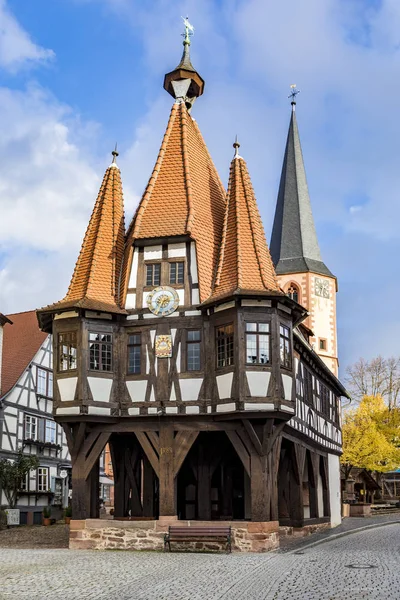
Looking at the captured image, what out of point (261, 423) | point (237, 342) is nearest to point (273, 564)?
point (261, 423)

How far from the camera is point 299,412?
1050 inches

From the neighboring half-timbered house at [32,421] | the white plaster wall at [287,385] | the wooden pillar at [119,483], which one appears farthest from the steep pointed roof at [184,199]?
the neighboring half-timbered house at [32,421]

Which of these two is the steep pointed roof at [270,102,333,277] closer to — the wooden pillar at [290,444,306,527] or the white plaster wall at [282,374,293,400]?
the wooden pillar at [290,444,306,527]

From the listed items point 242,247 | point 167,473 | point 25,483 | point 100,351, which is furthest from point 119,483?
point 25,483

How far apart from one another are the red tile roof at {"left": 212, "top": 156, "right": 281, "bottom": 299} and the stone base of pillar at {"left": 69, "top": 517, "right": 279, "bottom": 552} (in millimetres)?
6149

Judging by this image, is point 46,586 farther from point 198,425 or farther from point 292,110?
point 292,110

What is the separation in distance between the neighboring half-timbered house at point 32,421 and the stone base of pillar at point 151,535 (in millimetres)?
12871

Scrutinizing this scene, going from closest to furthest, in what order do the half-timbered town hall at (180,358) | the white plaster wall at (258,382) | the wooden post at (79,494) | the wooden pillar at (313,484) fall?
the white plaster wall at (258,382)
the half-timbered town hall at (180,358)
the wooden post at (79,494)
the wooden pillar at (313,484)

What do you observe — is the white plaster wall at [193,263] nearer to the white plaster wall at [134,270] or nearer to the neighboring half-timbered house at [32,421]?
the white plaster wall at [134,270]

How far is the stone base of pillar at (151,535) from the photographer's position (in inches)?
808

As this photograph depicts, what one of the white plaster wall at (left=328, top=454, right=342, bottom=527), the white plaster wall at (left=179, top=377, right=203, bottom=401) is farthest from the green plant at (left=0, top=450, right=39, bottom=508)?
the white plaster wall at (left=179, top=377, right=203, bottom=401)

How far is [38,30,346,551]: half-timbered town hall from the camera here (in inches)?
844

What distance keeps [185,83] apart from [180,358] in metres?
10.6

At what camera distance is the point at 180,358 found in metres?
22.5
